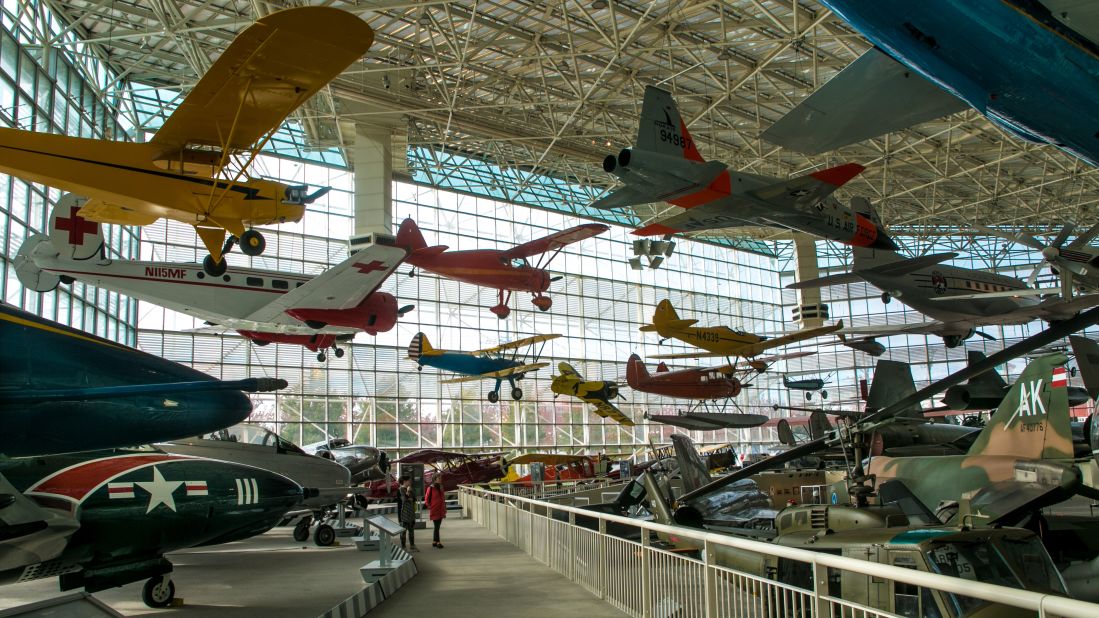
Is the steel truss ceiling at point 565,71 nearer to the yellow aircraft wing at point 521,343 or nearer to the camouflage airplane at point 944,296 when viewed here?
the camouflage airplane at point 944,296

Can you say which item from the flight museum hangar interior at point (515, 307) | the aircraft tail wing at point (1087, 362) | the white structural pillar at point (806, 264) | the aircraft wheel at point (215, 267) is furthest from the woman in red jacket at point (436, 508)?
the white structural pillar at point (806, 264)

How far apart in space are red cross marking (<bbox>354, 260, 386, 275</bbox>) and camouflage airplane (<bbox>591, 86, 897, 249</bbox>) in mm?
4736

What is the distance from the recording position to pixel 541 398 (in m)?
37.4

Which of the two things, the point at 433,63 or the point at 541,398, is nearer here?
the point at 433,63

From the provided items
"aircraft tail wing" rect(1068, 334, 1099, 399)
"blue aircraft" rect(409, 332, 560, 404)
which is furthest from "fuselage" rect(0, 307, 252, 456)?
"blue aircraft" rect(409, 332, 560, 404)

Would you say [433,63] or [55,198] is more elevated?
[433,63]

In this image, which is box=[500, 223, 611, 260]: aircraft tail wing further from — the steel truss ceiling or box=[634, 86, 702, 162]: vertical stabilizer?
the steel truss ceiling

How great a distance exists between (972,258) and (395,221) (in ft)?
114

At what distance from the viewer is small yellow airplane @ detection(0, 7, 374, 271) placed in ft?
30.6

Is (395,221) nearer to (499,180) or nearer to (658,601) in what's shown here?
(499,180)

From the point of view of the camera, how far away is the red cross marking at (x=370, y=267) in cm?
1511

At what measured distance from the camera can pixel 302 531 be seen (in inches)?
564

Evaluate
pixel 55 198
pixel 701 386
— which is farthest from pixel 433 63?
pixel 701 386

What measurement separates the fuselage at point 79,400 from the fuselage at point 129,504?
6.06 ft
